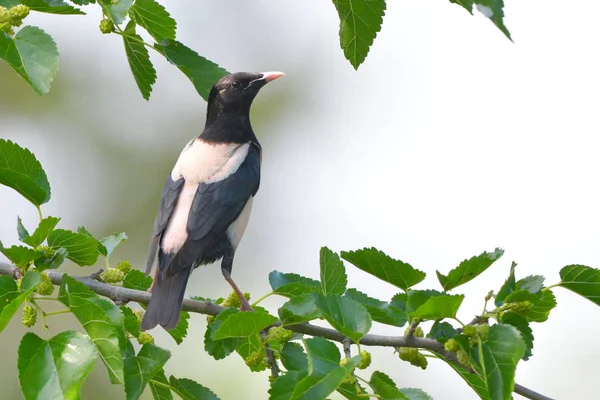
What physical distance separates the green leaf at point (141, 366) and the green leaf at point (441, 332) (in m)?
0.75

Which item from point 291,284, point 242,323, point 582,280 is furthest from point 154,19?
point 582,280

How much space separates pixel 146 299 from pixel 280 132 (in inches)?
240

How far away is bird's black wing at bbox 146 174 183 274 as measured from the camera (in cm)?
438

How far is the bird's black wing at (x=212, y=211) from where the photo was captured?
4.27 meters

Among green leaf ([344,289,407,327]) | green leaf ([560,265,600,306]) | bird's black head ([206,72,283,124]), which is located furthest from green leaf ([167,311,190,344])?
bird's black head ([206,72,283,124])

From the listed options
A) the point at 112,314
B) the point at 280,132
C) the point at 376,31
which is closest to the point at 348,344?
the point at 112,314

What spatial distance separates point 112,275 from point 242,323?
0.75 metres

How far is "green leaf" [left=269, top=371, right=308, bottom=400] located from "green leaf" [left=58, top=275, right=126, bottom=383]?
1.23ft

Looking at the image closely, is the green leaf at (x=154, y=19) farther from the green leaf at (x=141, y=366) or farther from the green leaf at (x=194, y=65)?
the green leaf at (x=141, y=366)

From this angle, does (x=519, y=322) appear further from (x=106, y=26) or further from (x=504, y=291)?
(x=106, y=26)

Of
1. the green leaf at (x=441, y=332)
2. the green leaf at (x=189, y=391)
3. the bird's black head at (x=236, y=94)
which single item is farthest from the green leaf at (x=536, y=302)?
the bird's black head at (x=236, y=94)

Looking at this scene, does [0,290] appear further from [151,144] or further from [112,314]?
[151,144]

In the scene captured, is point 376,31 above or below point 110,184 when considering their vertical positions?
below

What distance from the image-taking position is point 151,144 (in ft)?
29.2
